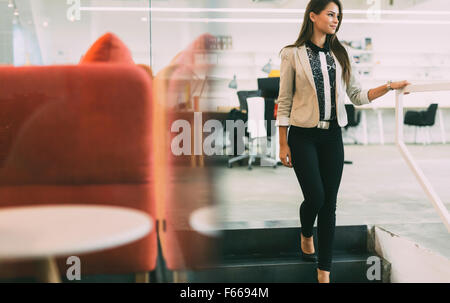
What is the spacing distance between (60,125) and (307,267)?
61.9 inches

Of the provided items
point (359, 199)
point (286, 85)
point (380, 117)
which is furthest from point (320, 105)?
point (380, 117)

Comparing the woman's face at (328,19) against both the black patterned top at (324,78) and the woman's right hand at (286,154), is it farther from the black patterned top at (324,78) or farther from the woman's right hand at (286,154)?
the woman's right hand at (286,154)

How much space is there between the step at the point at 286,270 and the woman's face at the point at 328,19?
1.25 m

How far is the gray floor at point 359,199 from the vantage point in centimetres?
226

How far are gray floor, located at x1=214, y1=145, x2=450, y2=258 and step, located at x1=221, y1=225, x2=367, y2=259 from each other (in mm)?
55

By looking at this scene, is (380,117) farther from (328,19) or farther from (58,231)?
(58,231)

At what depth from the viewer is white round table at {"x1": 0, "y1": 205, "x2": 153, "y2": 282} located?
0.99m

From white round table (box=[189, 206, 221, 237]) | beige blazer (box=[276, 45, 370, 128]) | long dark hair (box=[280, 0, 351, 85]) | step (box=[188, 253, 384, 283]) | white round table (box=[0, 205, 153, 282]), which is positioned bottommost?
step (box=[188, 253, 384, 283])

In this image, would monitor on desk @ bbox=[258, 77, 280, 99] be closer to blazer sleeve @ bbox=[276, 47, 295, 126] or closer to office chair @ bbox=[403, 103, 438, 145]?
blazer sleeve @ bbox=[276, 47, 295, 126]

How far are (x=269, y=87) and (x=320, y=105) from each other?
3.00m

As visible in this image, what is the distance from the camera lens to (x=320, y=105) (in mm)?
1831

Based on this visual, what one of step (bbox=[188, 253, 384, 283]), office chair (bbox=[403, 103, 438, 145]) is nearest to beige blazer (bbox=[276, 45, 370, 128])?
step (bbox=[188, 253, 384, 283])

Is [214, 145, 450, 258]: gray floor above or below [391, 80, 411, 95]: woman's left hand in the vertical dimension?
below
